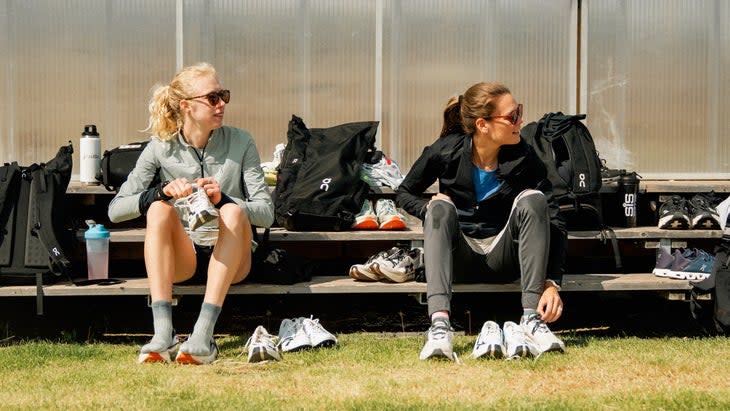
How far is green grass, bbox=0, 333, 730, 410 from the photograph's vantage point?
461 centimetres

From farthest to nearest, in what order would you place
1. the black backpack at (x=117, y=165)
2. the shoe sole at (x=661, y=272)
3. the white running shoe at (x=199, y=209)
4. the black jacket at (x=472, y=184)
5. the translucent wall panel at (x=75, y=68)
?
the translucent wall panel at (x=75, y=68) < the black backpack at (x=117, y=165) < the shoe sole at (x=661, y=272) < the black jacket at (x=472, y=184) < the white running shoe at (x=199, y=209)

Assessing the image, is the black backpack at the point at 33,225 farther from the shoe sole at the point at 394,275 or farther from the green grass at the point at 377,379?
the shoe sole at the point at 394,275

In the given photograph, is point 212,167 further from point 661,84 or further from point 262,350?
point 661,84

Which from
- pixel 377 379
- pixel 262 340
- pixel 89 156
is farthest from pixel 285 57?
pixel 377 379

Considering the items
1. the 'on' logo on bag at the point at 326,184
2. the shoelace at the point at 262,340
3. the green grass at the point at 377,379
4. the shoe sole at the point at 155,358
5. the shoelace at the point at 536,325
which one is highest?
the 'on' logo on bag at the point at 326,184

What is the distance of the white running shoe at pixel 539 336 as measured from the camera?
5523 millimetres

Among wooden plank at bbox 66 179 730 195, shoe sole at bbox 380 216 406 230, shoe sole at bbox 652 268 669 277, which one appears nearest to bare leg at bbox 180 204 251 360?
shoe sole at bbox 380 216 406 230

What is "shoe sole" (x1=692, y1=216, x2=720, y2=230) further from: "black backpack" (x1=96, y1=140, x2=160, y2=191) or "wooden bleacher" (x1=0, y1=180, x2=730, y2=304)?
"black backpack" (x1=96, y1=140, x2=160, y2=191)

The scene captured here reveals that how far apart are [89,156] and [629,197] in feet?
10.8

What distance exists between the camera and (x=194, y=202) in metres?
5.40

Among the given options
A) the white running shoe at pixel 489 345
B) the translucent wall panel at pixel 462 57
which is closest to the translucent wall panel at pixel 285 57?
the translucent wall panel at pixel 462 57

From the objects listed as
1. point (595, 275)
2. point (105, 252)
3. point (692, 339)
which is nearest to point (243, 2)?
point (105, 252)

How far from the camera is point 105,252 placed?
6500mm

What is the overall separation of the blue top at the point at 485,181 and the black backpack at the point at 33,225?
2.25 meters
